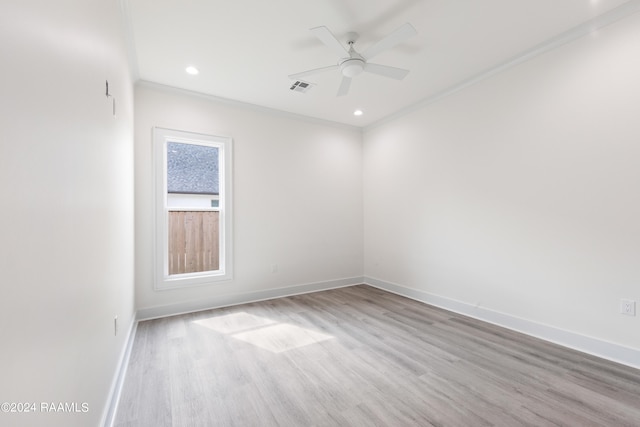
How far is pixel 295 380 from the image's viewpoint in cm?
204

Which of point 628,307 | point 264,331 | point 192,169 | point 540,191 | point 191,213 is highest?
point 192,169

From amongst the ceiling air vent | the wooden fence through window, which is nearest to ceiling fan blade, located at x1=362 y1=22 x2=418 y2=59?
the ceiling air vent

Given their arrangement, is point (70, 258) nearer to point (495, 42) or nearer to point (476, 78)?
point (495, 42)

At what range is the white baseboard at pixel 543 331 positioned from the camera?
7.34 ft

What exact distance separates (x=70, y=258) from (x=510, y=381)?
271 cm

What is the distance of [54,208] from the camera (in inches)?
33.7

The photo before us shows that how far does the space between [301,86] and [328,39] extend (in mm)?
1222

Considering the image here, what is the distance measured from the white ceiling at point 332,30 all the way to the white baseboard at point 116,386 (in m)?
2.77

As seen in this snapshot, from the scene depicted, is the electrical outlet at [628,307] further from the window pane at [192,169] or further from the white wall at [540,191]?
the window pane at [192,169]

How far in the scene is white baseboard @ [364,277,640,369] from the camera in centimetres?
224

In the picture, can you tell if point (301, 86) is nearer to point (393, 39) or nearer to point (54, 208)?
point (393, 39)

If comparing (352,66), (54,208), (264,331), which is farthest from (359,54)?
(264,331)

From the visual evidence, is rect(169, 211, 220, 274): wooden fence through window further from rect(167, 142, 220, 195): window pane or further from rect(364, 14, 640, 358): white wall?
rect(364, 14, 640, 358): white wall

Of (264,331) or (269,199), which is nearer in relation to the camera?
(264,331)
